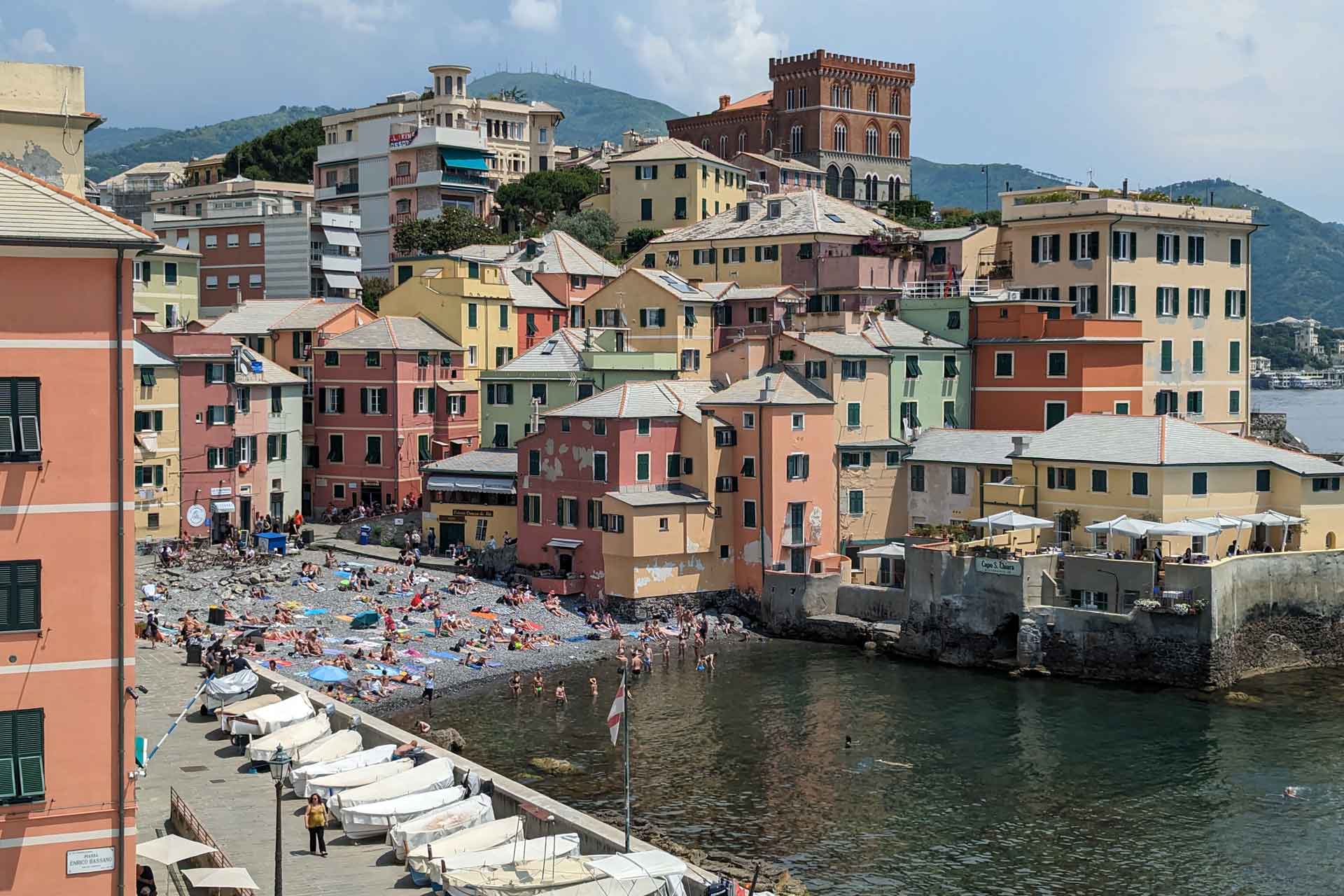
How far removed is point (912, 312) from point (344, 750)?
53.8 metres

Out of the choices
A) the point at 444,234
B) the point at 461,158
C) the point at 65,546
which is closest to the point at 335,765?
the point at 65,546

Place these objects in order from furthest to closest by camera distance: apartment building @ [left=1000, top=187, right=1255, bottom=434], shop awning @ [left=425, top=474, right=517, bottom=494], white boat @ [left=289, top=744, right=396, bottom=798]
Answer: apartment building @ [left=1000, top=187, right=1255, bottom=434] < shop awning @ [left=425, top=474, right=517, bottom=494] < white boat @ [left=289, top=744, right=396, bottom=798]

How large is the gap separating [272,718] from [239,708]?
2.14 metres

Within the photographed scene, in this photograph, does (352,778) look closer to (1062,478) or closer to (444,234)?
(1062,478)

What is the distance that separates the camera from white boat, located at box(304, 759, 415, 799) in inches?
1705

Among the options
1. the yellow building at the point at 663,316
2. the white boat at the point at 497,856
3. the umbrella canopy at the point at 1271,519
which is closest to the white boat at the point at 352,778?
the white boat at the point at 497,856

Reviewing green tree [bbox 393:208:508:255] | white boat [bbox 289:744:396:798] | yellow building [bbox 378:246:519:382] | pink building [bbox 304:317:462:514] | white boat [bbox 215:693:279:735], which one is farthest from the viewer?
green tree [bbox 393:208:508:255]

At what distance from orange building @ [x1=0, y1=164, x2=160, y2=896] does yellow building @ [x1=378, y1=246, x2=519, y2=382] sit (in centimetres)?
7197

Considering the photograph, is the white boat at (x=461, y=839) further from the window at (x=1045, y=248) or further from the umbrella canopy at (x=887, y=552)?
the window at (x=1045, y=248)

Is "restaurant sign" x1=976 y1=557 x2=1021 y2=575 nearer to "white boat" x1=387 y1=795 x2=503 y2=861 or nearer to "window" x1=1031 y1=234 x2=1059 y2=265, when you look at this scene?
"window" x1=1031 y1=234 x2=1059 y2=265

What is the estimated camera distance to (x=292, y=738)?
47.8 meters

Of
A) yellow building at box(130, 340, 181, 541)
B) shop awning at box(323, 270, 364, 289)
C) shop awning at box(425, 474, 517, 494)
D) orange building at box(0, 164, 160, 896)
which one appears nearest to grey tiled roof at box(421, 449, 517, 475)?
shop awning at box(425, 474, 517, 494)

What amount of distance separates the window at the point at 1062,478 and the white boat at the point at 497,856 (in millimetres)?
45494

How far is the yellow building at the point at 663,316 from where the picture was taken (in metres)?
94.0
